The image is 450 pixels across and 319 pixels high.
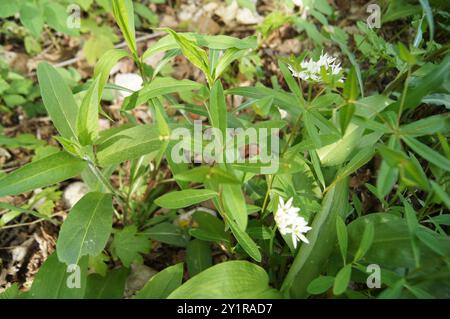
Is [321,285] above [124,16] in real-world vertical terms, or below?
below

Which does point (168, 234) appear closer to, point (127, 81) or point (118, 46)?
point (127, 81)

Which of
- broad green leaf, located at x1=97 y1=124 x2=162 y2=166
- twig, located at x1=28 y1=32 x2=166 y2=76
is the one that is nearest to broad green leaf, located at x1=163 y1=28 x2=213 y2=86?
broad green leaf, located at x1=97 y1=124 x2=162 y2=166

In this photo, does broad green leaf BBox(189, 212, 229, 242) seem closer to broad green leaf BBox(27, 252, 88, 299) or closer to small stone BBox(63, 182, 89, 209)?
broad green leaf BBox(27, 252, 88, 299)

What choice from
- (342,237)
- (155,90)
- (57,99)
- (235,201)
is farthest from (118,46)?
(342,237)

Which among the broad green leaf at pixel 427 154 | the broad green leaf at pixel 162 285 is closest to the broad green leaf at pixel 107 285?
the broad green leaf at pixel 162 285

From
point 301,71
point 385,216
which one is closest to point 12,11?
point 301,71

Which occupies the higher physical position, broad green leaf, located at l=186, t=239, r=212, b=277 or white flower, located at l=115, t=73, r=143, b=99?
white flower, located at l=115, t=73, r=143, b=99
